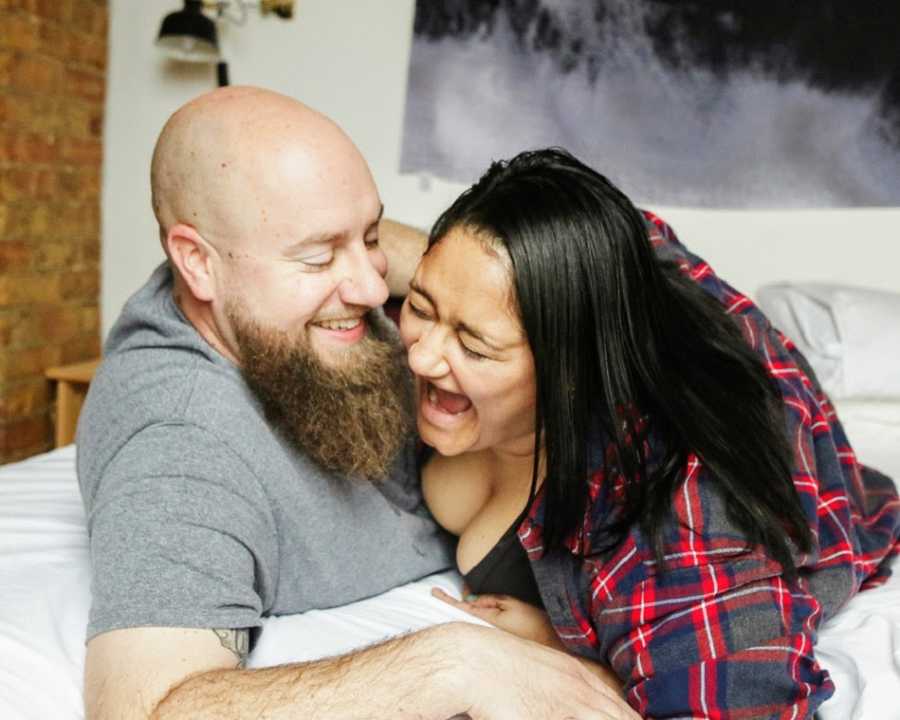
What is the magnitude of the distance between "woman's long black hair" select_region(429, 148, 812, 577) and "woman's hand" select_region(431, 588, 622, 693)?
20 cm

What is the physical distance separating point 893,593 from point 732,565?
1.44 feet

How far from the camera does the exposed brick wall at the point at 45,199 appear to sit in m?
2.44

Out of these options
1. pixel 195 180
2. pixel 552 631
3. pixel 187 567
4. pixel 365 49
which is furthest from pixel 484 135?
pixel 187 567

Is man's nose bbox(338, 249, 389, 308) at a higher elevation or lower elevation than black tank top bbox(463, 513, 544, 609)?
higher

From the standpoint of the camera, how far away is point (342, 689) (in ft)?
2.76

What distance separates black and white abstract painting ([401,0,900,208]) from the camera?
2.29 m

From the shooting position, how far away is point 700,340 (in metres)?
1.09

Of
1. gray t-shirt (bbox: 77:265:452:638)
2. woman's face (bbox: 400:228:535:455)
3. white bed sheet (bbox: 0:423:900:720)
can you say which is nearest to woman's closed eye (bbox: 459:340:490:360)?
woman's face (bbox: 400:228:535:455)

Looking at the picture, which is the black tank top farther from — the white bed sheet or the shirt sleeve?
the shirt sleeve

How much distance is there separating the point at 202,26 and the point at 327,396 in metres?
1.66

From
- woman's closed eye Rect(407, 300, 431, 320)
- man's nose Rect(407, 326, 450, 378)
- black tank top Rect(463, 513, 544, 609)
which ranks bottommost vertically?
black tank top Rect(463, 513, 544, 609)

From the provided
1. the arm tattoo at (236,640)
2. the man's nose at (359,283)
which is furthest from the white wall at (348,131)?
the arm tattoo at (236,640)

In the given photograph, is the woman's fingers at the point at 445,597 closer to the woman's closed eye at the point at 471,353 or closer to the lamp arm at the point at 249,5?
the woman's closed eye at the point at 471,353

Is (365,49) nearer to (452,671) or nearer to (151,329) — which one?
(151,329)
